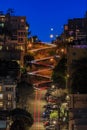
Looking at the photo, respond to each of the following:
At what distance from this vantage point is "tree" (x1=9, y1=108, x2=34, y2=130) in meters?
37.5

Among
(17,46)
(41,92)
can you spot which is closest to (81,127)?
(41,92)

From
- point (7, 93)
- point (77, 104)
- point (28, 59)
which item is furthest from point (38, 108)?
point (28, 59)

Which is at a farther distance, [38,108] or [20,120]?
[38,108]

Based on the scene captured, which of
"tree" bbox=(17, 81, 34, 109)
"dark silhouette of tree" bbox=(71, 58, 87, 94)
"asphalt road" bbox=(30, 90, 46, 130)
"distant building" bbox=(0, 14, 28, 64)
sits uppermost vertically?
Answer: "distant building" bbox=(0, 14, 28, 64)

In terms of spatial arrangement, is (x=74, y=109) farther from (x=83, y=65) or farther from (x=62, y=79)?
(x=62, y=79)

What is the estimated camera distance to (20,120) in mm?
37656

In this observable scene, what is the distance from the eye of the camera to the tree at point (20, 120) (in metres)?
37.5

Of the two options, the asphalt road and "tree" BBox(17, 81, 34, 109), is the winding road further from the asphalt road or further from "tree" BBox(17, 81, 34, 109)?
"tree" BBox(17, 81, 34, 109)

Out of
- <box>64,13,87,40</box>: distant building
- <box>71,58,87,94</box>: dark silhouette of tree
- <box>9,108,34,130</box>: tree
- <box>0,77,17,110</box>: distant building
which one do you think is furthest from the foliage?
<box>64,13,87,40</box>: distant building

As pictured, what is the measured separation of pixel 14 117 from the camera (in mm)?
38281

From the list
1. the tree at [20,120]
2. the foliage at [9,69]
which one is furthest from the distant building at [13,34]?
the tree at [20,120]

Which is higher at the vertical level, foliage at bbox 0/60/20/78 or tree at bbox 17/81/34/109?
foliage at bbox 0/60/20/78

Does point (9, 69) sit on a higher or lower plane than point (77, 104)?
higher

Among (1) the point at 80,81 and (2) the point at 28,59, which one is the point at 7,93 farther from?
(2) the point at 28,59
